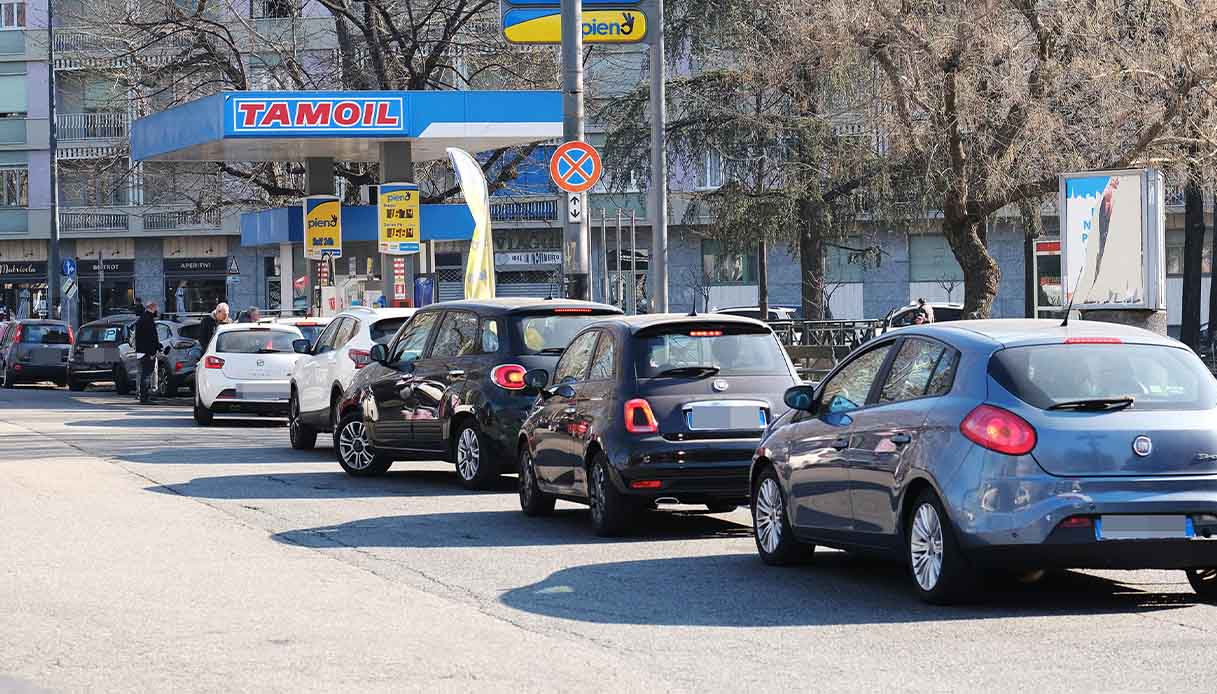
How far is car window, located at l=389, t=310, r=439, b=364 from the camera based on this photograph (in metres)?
17.9

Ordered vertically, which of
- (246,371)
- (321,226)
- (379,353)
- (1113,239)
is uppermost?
(321,226)

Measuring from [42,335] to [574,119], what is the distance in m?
24.9

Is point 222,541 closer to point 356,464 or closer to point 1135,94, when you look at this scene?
point 356,464

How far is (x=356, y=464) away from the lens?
61.8 ft

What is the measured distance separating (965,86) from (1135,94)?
8.06ft

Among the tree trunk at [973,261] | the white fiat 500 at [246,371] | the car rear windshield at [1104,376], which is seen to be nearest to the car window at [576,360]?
the car rear windshield at [1104,376]

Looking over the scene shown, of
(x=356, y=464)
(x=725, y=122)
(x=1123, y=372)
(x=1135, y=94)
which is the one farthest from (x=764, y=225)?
(x=1123, y=372)

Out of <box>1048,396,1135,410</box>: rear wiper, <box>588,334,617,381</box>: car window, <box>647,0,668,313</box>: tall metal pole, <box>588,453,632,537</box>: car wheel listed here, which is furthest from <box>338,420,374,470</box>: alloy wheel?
<box>1048,396,1135,410</box>: rear wiper

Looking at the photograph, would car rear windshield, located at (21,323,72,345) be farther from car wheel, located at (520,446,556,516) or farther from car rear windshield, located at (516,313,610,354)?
car wheel, located at (520,446,556,516)

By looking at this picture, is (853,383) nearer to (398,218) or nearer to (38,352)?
(398,218)

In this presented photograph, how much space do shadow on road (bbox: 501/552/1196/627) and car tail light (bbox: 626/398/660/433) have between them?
1.37m

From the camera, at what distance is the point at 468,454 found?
1702cm

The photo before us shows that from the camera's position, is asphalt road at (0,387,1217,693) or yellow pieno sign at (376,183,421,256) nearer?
asphalt road at (0,387,1217,693)

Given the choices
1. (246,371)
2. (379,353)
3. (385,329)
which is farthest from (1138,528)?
(246,371)
